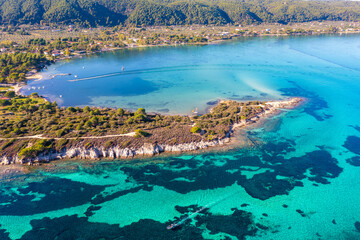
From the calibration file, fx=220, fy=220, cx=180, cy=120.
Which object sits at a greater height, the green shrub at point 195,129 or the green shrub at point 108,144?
the green shrub at point 195,129

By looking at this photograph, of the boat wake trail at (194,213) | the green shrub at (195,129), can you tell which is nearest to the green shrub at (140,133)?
the green shrub at (195,129)

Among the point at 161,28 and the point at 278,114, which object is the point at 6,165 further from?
the point at 161,28

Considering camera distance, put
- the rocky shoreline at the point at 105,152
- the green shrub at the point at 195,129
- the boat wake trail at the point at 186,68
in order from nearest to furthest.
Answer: the rocky shoreline at the point at 105,152 < the green shrub at the point at 195,129 < the boat wake trail at the point at 186,68

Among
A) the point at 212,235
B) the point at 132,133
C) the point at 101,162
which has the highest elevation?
the point at 132,133

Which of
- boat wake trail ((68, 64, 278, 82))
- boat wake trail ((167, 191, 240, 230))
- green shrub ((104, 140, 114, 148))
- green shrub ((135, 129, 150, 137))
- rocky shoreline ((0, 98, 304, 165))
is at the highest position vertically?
boat wake trail ((68, 64, 278, 82))

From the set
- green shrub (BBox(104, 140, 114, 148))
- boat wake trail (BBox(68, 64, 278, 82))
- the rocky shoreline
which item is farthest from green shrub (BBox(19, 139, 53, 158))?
boat wake trail (BBox(68, 64, 278, 82))

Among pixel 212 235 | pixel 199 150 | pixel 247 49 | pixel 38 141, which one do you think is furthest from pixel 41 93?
pixel 247 49

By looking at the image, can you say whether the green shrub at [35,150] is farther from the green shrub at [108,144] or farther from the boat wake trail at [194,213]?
the boat wake trail at [194,213]

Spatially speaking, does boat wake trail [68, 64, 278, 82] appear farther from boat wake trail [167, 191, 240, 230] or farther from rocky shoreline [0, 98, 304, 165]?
boat wake trail [167, 191, 240, 230]

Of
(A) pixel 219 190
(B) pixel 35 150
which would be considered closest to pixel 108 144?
(B) pixel 35 150

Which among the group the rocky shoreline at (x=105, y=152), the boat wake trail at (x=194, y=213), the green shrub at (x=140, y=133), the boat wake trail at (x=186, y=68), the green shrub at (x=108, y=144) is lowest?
the boat wake trail at (x=194, y=213)

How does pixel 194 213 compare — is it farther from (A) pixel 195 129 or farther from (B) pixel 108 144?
(B) pixel 108 144
